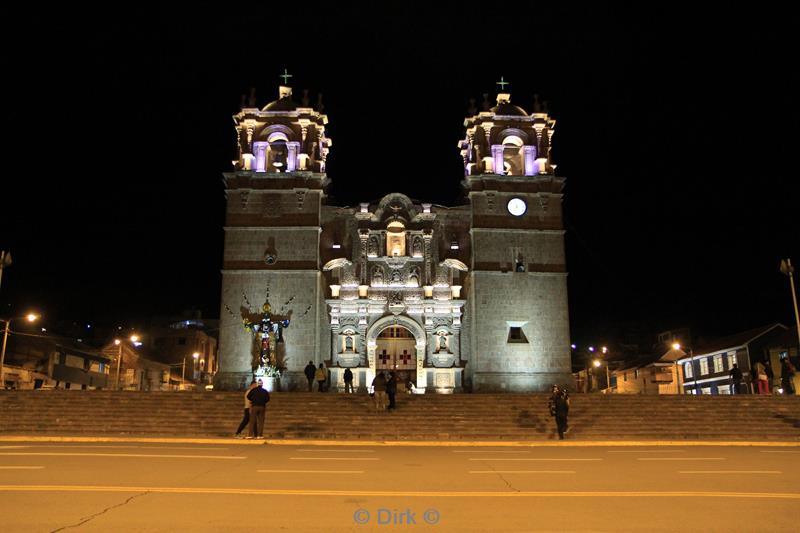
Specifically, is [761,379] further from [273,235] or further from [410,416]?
[273,235]

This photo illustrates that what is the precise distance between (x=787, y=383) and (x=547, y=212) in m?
15.4

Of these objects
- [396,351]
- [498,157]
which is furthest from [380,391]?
[498,157]

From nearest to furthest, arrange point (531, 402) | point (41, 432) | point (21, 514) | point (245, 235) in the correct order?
point (21, 514), point (41, 432), point (531, 402), point (245, 235)

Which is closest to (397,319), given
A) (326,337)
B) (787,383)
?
(326,337)

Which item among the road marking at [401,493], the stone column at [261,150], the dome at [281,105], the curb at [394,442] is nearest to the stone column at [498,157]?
the dome at [281,105]

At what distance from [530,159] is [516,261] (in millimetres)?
6453

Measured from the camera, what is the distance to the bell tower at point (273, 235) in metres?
37.2

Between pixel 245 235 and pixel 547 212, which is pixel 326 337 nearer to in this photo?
pixel 245 235

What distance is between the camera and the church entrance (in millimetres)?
39812

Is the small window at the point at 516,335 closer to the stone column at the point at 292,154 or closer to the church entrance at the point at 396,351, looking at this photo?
the church entrance at the point at 396,351

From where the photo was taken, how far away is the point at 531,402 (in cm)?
2794

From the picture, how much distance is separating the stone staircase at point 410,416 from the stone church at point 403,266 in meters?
9.37

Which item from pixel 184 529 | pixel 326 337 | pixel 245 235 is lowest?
pixel 184 529

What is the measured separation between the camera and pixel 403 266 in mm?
40375
